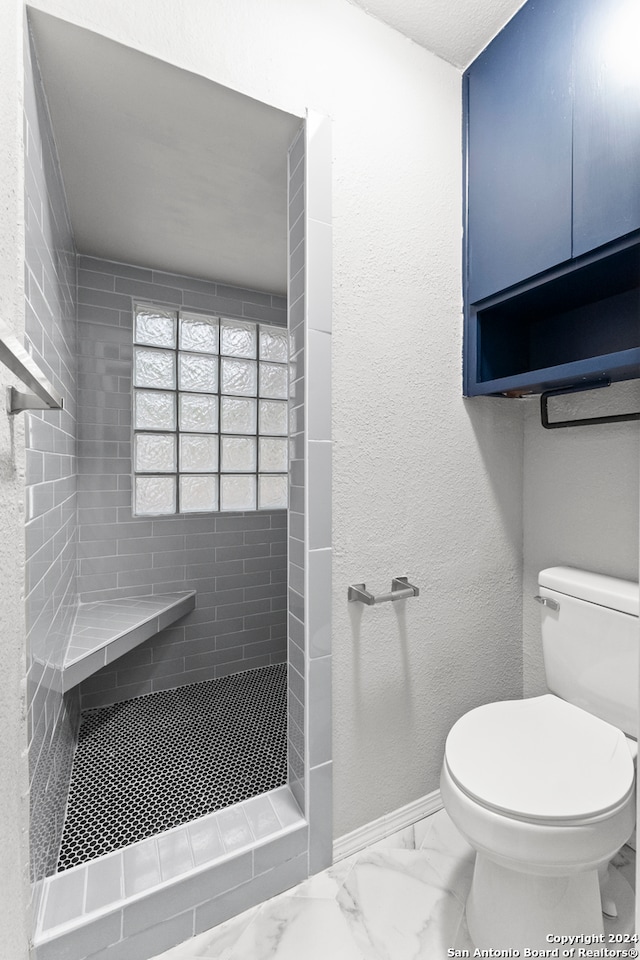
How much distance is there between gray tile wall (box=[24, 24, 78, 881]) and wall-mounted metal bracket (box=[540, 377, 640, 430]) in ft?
4.74

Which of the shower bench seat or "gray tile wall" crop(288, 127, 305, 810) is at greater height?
"gray tile wall" crop(288, 127, 305, 810)

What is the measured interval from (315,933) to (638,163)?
1.98m

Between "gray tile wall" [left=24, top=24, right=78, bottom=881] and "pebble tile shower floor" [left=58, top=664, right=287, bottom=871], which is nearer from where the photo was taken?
"gray tile wall" [left=24, top=24, right=78, bottom=881]

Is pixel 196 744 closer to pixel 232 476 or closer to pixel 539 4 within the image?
pixel 232 476

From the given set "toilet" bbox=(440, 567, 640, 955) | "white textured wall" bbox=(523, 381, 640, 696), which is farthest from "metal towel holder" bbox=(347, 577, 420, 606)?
"white textured wall" bbox=(523, 381, 640, 696)

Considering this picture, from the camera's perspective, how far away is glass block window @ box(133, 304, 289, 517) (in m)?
2.32

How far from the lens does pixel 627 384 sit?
4.46 ft

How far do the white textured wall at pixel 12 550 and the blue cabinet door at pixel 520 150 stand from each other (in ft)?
4.07

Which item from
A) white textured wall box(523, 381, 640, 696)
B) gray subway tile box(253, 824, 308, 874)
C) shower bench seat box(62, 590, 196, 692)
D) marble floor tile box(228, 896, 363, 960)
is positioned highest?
white textured wall box(523, 381, 640, 696)

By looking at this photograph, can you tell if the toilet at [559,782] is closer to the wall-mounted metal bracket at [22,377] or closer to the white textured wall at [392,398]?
the white textured wall at [392,398]

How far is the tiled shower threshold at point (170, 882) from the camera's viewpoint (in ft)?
3.33

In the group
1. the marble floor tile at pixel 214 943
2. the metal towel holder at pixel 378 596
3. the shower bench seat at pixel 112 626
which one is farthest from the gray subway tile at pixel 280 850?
the shower bench seat at pixel 112 626

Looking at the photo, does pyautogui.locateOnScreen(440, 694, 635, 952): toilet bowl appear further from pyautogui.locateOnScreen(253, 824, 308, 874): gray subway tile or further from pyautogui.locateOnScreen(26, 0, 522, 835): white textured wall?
pyautogui.locateOnScreen(253, 824, 308, 874): gray subway tile

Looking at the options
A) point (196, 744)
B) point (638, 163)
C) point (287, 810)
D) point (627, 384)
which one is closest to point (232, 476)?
point (196, 744)
